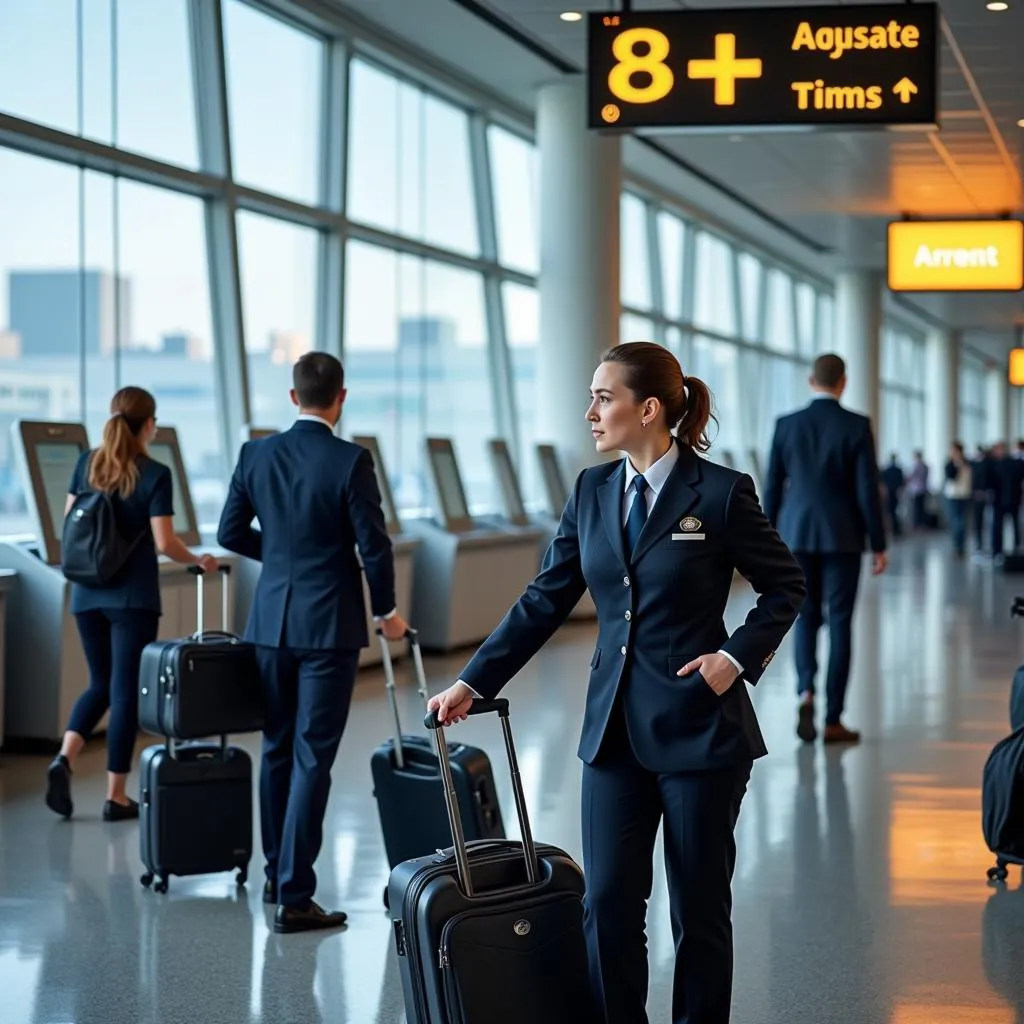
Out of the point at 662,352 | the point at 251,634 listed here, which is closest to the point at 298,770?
the point at 251,634

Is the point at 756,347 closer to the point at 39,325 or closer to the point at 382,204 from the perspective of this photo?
the point at 382,204

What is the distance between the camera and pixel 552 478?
13641 mm

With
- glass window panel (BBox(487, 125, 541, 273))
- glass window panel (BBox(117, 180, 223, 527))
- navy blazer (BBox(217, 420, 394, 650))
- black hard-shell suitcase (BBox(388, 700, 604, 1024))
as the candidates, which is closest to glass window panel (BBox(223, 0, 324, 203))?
glass window panel (BBox(117, 180, 223, 527))

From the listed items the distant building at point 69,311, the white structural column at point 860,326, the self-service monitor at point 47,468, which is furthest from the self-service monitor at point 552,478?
the white structural column at point 860,326

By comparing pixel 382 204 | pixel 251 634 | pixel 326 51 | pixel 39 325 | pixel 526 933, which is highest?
pixel 326 51

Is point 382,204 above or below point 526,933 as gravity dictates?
above

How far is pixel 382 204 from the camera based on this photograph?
12461mm

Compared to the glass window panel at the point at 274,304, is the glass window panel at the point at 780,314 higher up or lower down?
higher up

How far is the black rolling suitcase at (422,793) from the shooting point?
455cm

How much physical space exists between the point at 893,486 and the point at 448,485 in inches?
653

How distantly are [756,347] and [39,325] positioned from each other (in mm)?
16175

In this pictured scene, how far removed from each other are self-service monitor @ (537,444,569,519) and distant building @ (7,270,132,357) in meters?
4.86

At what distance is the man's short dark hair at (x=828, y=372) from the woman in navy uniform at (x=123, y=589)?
317 cm

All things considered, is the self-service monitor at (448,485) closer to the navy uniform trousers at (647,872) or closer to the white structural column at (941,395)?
the navy uniform trousers at (647,872)
